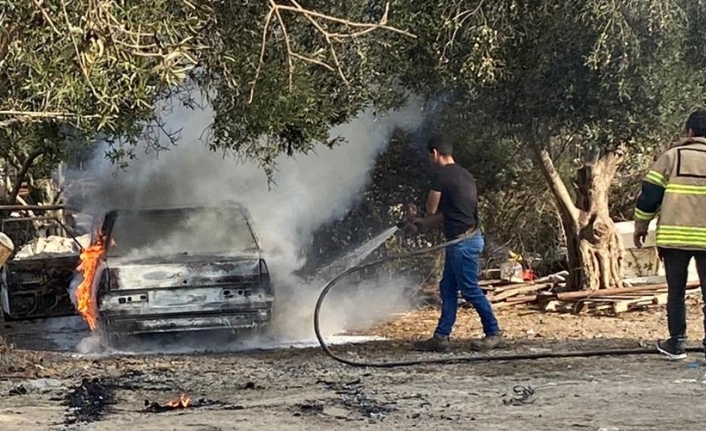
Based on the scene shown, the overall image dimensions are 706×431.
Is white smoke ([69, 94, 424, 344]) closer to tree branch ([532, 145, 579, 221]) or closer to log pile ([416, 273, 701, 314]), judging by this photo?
log pile ([416, 273, 701, 314])

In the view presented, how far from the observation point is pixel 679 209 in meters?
7.30

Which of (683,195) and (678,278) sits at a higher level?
(683,195)

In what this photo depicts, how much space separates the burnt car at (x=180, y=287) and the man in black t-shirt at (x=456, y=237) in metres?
2.01

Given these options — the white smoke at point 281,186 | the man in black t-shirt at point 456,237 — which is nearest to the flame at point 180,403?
the man in black t-shirt at point 456,237

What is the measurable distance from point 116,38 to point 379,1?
3.48 m

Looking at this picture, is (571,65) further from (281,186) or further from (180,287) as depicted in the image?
(281,186)

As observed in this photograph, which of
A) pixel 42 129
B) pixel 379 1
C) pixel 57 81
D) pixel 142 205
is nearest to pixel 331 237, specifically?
pixel 142 205

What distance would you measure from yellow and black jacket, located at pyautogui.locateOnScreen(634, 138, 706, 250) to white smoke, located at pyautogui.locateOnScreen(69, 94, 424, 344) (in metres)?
4.36

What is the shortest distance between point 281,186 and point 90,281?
3.32m

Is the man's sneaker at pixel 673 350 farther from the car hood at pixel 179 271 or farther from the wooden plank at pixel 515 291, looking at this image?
the wooden plank at pixel 515 291

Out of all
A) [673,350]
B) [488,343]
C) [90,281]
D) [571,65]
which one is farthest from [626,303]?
[90,281]

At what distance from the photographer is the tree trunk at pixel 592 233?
13.8 metres

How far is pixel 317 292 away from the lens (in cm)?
1252

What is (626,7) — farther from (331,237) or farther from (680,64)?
(331,237)
